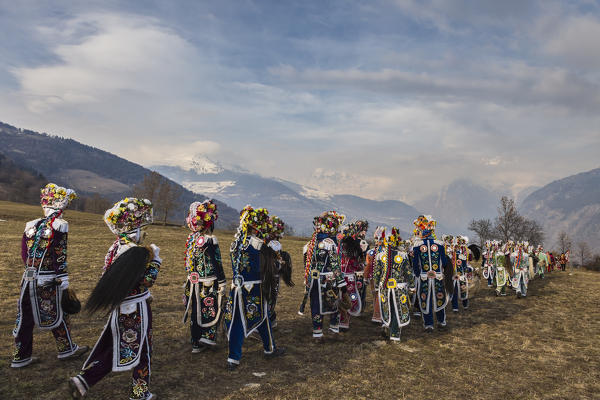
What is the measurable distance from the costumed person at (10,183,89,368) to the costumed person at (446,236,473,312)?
11.2m

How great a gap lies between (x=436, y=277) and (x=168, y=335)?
6895 mm

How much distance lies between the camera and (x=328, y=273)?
348 inches

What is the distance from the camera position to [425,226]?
9.99 m

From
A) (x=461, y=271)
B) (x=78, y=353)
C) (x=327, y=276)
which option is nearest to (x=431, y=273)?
(x=327, y=276)

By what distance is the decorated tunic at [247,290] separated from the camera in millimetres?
6930

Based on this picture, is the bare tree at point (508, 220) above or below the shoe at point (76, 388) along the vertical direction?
above

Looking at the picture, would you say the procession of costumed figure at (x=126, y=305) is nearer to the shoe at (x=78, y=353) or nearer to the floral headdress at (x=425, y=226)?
the shoe at (x=78, y=353)

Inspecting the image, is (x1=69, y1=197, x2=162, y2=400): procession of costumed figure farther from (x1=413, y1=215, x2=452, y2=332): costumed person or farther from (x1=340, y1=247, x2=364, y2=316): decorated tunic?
(x1=413, y1=215, x2=452, y2=332): costumed person

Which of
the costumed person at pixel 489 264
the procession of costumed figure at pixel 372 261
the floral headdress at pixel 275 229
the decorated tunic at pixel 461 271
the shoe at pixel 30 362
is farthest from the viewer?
the costumed person at pixel 489 264

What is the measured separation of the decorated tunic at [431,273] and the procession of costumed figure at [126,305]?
280 inches

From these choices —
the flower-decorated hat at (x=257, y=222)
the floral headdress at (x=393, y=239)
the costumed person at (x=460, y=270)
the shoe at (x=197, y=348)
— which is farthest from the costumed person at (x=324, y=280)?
the costumed person at (x=460, y=270)

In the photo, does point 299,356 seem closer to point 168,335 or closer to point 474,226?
point 168,335

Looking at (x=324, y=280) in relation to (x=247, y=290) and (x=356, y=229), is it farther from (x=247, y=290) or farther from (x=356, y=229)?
(x=356, y=229)

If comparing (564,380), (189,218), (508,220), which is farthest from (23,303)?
(508,220)
